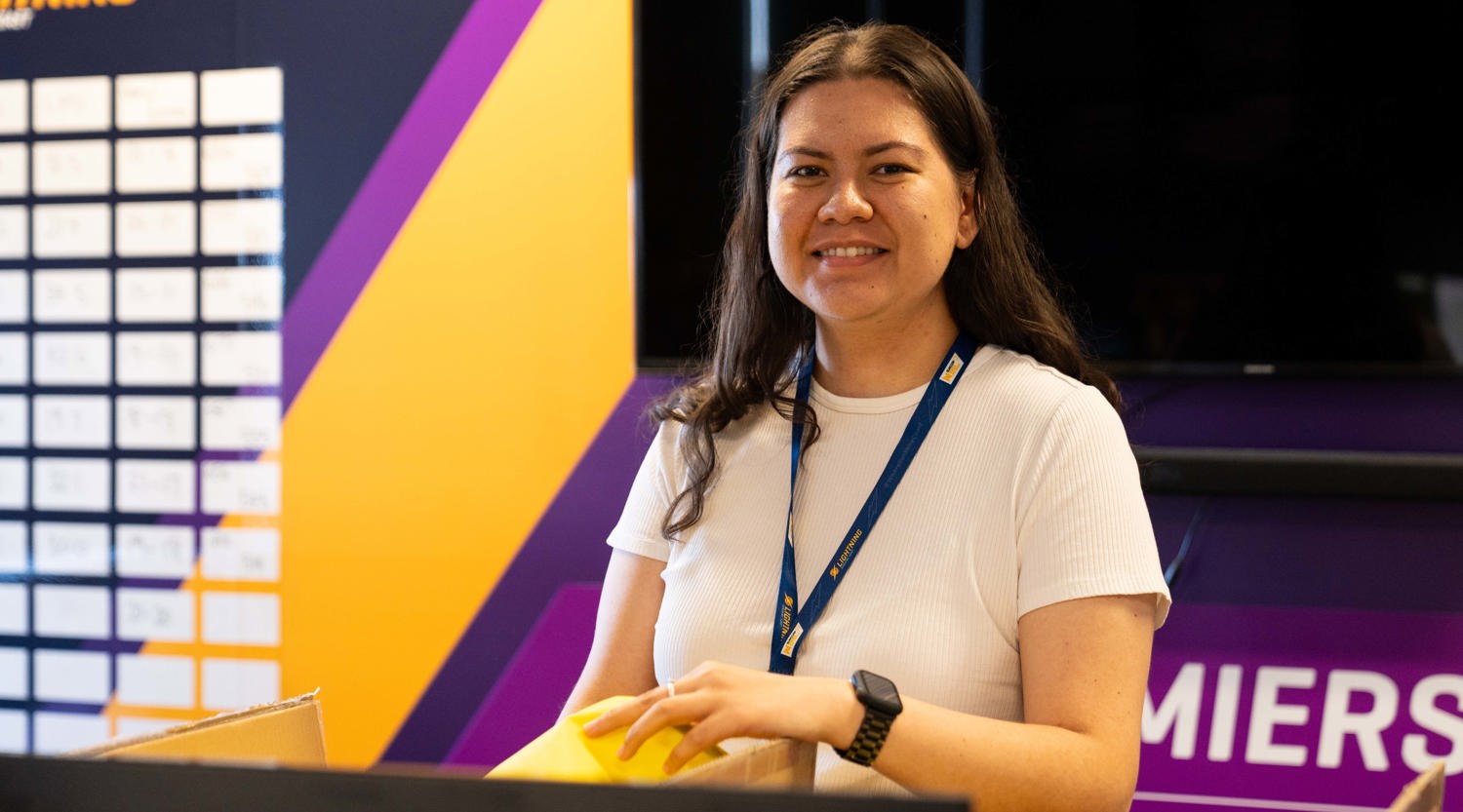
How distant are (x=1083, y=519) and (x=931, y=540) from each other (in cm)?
16

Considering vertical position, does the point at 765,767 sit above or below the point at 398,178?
below

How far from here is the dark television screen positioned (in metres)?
2.36

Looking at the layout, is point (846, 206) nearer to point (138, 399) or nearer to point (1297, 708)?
point (1297, 708)

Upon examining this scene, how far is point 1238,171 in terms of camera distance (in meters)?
2.44

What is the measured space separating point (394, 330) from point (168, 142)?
0.75 meters

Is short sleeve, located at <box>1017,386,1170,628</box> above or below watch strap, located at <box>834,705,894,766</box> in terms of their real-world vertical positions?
above

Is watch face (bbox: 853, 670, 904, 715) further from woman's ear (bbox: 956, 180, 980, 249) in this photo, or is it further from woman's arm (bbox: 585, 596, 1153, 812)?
woman's ear (bbox: 956, 180, 980, 249)

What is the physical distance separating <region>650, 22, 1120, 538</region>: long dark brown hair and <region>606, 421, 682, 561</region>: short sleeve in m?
0.02

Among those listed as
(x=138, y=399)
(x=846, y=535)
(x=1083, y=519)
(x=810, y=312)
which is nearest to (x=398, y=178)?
(x=138, y=399)

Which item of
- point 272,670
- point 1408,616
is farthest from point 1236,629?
point 272,670

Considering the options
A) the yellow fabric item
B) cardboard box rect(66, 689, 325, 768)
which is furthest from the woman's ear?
cardboard box rect(66, 689, 325, 768)

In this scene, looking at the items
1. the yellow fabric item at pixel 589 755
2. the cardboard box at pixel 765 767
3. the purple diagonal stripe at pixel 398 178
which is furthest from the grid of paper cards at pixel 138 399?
the cardboard box at pixel 765 767

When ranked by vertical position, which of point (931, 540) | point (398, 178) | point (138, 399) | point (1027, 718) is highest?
point (398, 178)

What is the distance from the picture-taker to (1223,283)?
8.07ft
